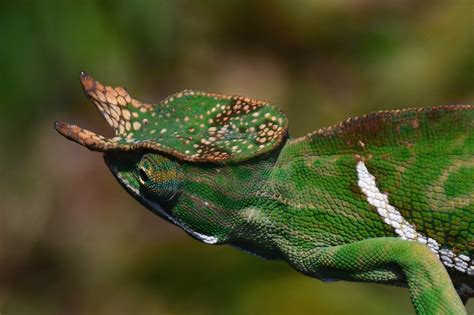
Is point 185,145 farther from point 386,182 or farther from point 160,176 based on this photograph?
point 386,182

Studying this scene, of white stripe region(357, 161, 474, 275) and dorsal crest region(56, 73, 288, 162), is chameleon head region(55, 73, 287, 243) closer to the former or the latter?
dorsal crest region(56, 73, 288, 162)

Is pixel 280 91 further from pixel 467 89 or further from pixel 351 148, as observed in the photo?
pixel 351 148

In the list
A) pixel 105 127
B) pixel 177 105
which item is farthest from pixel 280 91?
pixel 177 105

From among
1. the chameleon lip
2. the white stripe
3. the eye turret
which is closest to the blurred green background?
the chameleon lip

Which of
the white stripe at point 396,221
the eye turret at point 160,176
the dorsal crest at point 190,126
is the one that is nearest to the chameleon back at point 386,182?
the white stripe at point 396,221

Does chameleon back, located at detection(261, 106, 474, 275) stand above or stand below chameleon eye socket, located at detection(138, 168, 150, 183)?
above

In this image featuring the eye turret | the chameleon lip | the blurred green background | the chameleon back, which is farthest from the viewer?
the blurred green background

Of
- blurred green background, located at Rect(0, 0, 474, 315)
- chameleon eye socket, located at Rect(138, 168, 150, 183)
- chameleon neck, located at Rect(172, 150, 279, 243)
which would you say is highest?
blurred green background, located at Rect(0, 0, 474, 315)
